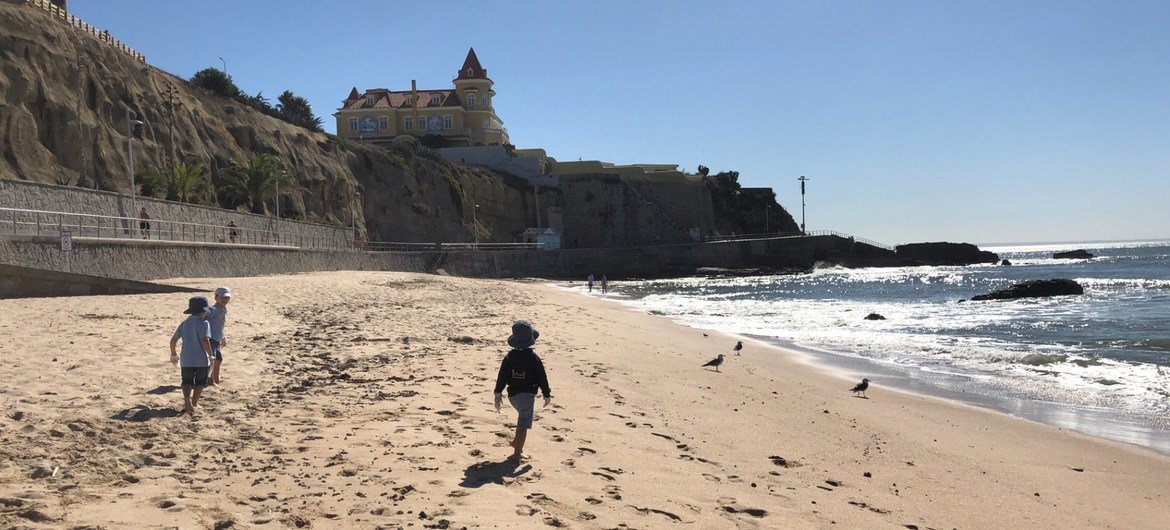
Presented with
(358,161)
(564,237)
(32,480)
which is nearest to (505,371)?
(32,480)

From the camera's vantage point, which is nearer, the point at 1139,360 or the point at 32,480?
the point at 32,480

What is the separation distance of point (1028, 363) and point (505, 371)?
12.8 m

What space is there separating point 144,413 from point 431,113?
82.9 meters

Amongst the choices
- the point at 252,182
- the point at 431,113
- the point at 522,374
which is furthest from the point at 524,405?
the point at 431,113

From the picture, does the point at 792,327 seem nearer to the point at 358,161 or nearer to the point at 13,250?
the point at 13,250

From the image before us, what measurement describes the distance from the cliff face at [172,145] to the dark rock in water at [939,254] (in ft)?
161

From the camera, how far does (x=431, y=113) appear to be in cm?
8669

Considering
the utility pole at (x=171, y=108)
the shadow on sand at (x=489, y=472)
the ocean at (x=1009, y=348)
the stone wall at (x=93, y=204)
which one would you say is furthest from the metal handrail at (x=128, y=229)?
the ocean at (x=1009, y=348)

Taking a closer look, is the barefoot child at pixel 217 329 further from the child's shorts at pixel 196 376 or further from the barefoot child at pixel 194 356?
the child's shorts at pixel 196 376

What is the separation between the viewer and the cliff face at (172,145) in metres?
37.9

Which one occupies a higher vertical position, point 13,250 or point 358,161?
point 358,161

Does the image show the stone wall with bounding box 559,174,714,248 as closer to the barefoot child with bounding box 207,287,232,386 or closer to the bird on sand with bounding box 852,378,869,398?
the bird on sand with bounding box 852,378,869,398

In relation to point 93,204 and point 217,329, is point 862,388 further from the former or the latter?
point 93,204

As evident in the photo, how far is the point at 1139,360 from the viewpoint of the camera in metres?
15.6
